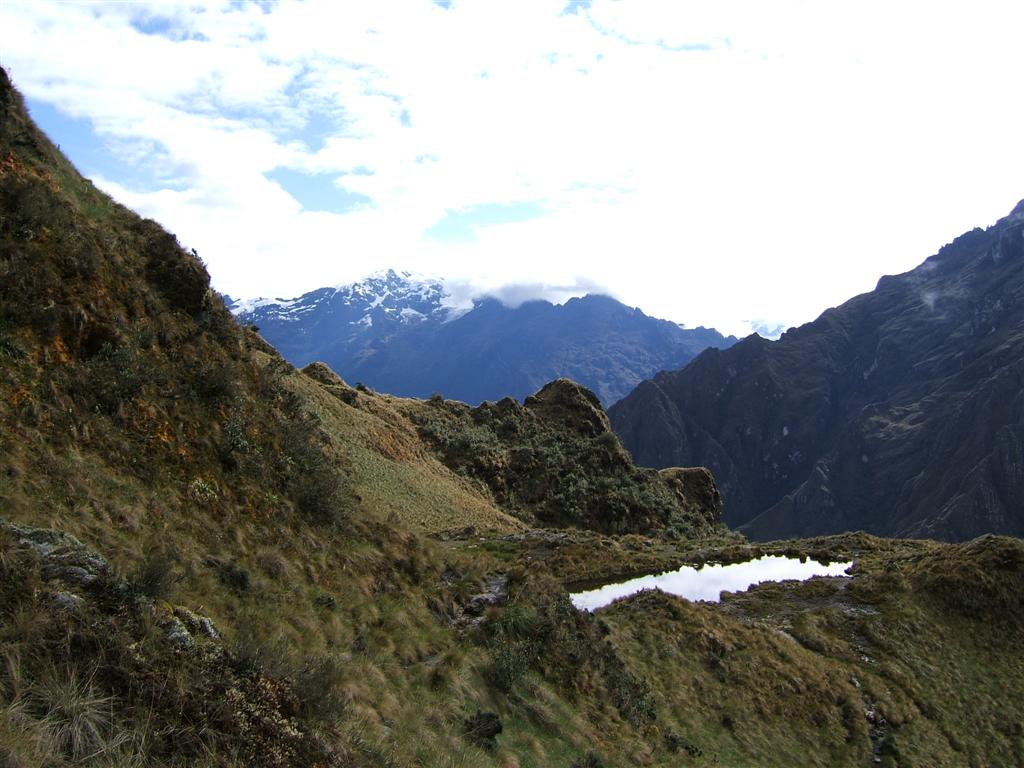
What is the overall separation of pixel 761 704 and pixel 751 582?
13662 mm

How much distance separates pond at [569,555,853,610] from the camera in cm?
2928

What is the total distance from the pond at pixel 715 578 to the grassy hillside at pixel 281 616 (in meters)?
2.15

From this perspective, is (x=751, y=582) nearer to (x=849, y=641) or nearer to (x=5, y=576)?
(x=849, y=641)

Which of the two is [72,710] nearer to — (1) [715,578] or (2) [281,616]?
(2) [281,616]

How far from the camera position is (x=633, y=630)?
72.9ft

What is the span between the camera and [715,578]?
3450 centimetres

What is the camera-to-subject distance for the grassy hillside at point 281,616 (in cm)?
689

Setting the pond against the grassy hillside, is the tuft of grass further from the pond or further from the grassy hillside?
the pond

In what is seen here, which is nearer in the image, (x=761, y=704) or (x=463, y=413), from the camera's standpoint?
(x=761, y=704)

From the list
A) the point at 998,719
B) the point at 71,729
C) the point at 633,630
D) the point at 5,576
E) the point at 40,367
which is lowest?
the point at 998,719

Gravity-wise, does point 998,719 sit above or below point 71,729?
below

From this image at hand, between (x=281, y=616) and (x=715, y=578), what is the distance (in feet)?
89.1

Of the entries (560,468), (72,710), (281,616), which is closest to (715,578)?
(281,616)

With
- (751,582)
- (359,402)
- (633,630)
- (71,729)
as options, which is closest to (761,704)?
(633,630)
